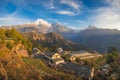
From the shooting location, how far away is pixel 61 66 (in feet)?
185

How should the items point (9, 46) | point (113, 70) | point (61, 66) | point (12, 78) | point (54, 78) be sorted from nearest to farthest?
point (12, 78) < point (54, 78) < point (9, 46) < point (61, 66) < point (113, 70)

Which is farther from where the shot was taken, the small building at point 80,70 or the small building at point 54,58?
the small building at point 54,58

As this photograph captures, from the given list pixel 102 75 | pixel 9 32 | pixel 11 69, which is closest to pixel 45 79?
pixel 11 69

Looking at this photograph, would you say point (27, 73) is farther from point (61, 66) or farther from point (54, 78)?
point (61, 66)

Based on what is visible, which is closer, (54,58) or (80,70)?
(80,70)

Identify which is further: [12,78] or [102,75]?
[102,75]

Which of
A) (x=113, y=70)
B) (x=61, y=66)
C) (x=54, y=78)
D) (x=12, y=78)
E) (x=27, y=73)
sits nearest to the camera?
(x=12, y=78)

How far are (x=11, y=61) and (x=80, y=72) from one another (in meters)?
A: 20.5

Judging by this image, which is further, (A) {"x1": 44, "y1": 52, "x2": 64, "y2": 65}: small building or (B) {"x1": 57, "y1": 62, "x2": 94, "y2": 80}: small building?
(A) {"x1": 44, "y1": 52, "x2": 64, "y2": 65}: small building

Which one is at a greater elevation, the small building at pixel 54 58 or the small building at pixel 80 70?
the small building at pixel 54 58

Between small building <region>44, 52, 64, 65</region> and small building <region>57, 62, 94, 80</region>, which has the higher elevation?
small building <region>44, 52, 64, 65</region>

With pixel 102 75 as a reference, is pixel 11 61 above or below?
above

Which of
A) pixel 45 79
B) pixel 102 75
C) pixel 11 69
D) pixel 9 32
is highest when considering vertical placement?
pixel 9 32

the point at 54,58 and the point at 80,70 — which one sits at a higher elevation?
the point at 54,58
